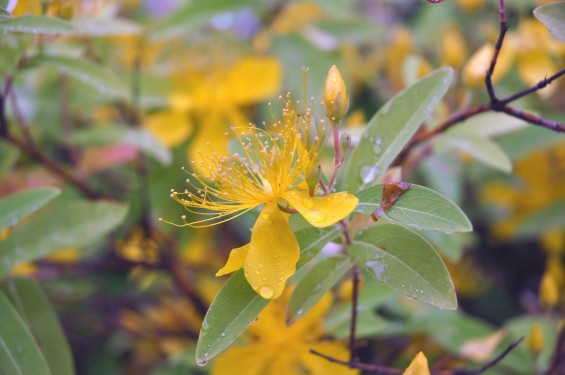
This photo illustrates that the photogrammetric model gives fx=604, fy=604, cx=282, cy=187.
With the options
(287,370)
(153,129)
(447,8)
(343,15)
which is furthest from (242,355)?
(447,8)

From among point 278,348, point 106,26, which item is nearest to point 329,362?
point 278,348

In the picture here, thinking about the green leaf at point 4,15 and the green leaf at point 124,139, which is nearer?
the green leaf at point 4,15

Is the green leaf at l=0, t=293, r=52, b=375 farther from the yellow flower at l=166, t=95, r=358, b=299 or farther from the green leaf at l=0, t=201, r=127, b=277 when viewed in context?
the yellow flower at l=166, t=95, r=358, b=299

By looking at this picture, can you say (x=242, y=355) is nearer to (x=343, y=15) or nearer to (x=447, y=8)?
(x=343, y=15)

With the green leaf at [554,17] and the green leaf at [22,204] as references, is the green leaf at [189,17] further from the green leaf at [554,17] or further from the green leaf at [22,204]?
the green leaf at [554,17]

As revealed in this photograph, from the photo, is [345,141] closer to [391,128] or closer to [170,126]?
[391,128]

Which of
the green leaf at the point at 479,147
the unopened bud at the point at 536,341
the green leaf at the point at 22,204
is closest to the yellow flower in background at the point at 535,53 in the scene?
the green leaf at the point at 479,147
